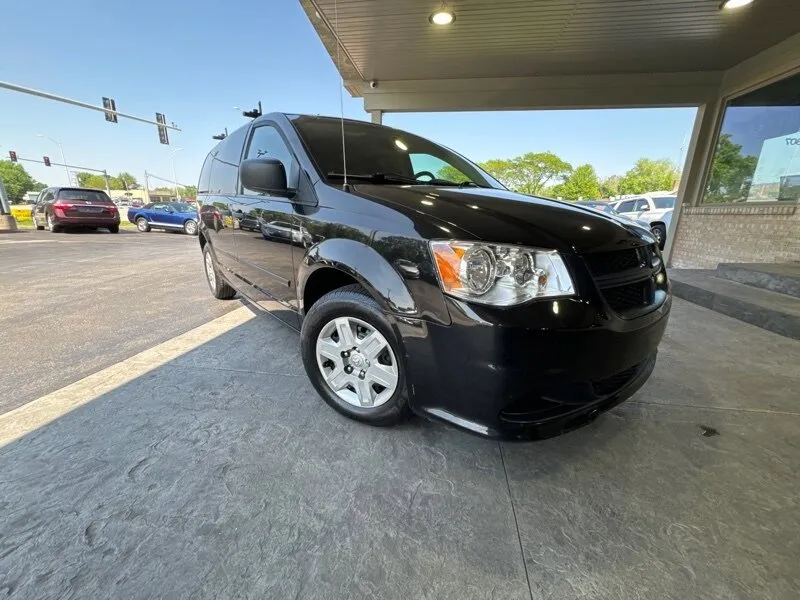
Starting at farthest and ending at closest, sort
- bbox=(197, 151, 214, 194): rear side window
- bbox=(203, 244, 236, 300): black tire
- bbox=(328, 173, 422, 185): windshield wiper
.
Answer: bbox=(203, 244, 236, 300): black tire < bbox=(197, 151, 214, 194): rear side window < bbox=(328, 173, 422, 185): windshield wiper

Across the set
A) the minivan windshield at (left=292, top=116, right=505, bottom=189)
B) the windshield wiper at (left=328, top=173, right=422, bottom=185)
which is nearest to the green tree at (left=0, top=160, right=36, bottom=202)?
the minivan windshield at (left=292, top=116, right=505, bottom=189)

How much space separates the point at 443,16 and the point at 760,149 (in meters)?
5.55

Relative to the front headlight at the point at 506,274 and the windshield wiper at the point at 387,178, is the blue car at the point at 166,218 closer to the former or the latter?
the windshield wiper at the point at 387,178

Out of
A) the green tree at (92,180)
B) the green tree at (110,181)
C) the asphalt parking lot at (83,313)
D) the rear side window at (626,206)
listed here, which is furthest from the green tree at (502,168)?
the green tree at (92,180)

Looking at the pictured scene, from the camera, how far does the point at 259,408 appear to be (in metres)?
1.93

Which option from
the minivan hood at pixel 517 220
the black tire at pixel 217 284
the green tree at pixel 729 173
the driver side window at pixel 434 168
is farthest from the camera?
the green tree at pixel 729 173

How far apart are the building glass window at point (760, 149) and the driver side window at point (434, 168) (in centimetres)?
582

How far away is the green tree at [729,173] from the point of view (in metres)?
6.02

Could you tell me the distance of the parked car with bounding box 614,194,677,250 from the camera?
9.54 meters

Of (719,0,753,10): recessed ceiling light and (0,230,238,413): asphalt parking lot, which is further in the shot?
(719,0,753,10): recessed ceiling light

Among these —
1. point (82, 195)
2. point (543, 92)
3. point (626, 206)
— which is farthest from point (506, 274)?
point (82, 195)

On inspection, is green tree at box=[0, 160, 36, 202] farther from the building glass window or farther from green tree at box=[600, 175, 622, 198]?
green tree at box=[600, 175, 622, 198]

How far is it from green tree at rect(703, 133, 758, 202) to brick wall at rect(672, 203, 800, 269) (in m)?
0.24

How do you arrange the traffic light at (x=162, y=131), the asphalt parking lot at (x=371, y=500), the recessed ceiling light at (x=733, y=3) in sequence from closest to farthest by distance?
the asphalt parking lot at (x=371, y=500) → the recessed ceiling light at (x=733, y=3) → the traffic light at (x=162, y=131)
